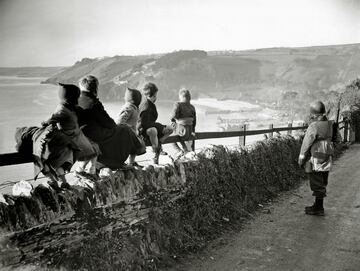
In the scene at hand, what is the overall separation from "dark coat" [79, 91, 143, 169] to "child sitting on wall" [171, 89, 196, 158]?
202 centimetres

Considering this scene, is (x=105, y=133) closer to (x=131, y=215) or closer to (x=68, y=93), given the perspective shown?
(x=68, y=93)

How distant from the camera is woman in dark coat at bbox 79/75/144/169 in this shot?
4.04 metres

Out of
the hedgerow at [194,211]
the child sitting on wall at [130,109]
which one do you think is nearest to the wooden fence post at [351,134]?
the hedgerow at [194,211]

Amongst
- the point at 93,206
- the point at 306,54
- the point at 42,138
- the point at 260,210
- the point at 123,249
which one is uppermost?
the point at 306,54

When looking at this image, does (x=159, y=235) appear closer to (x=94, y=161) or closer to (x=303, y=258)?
(x=94, y=161)

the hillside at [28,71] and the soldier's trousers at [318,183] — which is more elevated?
the hillside at [28,71]

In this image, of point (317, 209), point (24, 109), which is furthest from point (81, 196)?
point (24, 109)

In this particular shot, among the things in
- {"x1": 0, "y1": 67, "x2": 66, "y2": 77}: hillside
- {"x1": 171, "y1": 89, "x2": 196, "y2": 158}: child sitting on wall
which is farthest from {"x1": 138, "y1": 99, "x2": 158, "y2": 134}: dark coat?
{"x1": 0, "y1": 67, "x2": 66, "y2": 77}: hillside

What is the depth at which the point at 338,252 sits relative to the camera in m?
4.79

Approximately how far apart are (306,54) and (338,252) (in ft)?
282

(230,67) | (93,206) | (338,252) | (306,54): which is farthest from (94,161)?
(306,54)

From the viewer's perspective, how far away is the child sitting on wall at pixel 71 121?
3.54 meters

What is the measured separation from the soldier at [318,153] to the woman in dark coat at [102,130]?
3298 millimetres

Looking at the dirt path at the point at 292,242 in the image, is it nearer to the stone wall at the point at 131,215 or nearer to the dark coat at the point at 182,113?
the stone wall at the point at 131,215
